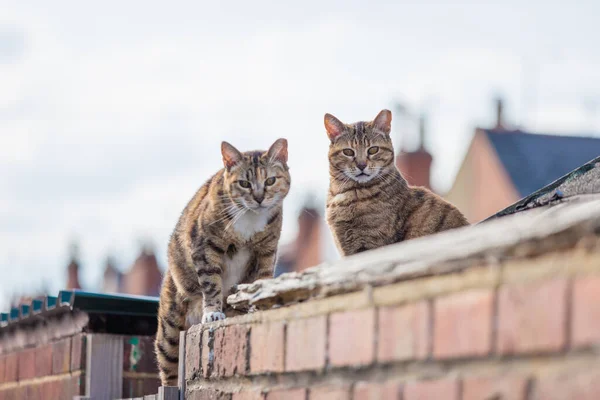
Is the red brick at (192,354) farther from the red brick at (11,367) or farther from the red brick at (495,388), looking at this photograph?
the red brick at (11,367)

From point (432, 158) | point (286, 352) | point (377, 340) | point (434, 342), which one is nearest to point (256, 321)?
point (286, 352)

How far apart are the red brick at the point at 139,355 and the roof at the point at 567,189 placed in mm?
1998

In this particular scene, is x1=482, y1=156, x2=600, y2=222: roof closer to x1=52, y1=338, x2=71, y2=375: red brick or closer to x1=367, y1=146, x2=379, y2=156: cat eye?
x1=367, y1=146, x2=379, y2=156: cat eye

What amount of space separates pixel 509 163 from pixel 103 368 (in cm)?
1629

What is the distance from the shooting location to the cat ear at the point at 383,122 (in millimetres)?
4570

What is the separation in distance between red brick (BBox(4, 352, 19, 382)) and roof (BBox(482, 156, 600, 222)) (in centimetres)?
286

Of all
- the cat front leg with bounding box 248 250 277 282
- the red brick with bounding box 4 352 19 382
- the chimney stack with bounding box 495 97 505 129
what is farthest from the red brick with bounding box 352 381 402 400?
the chimney stack with bounding box 495 97 505 129

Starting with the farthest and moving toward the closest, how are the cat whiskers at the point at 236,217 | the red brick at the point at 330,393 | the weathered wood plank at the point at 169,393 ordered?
1. the cat whiskers at the point at 236,217
2. the weathered wood plank at the point at 169,393
3. the red brick at the point at 330,393

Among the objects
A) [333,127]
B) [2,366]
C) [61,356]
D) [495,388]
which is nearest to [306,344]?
[495,388]

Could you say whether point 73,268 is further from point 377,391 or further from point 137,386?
point 377,391

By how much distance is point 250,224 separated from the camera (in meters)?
3.85

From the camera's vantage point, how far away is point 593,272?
1089 millimetres

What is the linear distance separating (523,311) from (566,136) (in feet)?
63.5

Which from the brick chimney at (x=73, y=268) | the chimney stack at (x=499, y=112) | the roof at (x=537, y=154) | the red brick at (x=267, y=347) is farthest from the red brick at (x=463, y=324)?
the brick chimney at (x=73, y=268)
